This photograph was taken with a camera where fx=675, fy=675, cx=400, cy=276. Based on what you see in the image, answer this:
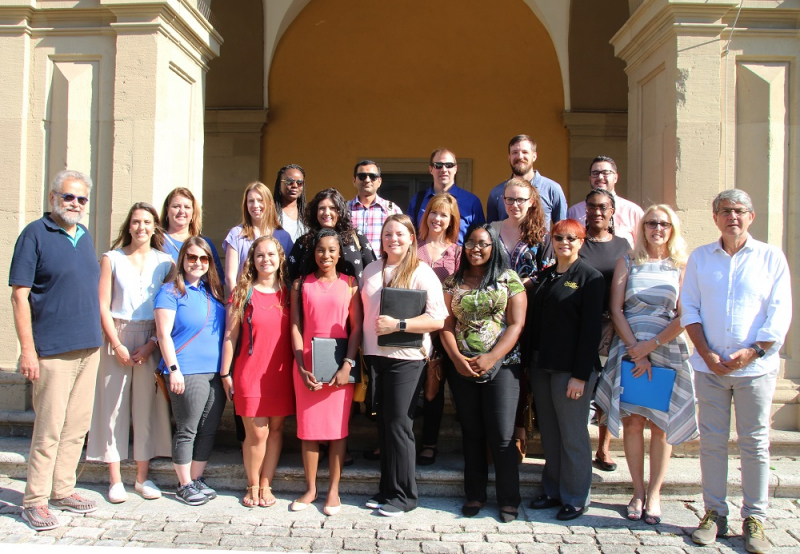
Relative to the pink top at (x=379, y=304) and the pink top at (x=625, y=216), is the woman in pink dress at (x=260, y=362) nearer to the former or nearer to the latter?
the pink top at (x=379, y=304)

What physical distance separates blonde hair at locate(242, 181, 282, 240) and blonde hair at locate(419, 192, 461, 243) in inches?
39.4

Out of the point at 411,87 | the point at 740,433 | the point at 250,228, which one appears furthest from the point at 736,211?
the point at 411,87

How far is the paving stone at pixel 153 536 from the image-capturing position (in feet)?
11.9

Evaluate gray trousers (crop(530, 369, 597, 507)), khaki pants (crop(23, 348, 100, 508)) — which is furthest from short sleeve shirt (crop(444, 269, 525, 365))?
khaki pants (crop(23, 348, 100, 508))

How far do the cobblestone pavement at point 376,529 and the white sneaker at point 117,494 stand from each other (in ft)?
0.13

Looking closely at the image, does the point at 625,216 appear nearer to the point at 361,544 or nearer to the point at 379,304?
the point at 379,304

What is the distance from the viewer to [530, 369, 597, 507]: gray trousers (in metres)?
3.88

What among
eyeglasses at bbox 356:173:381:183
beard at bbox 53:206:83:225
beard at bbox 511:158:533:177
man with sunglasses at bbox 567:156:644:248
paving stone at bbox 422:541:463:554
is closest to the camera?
paving stone at bbox 422:541:463:554

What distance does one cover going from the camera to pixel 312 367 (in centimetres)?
398

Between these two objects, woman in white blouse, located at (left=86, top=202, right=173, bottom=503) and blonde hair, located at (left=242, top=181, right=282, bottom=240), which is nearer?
woman in white blouse, located at (left=86, top=202, right=173, bottom=503)

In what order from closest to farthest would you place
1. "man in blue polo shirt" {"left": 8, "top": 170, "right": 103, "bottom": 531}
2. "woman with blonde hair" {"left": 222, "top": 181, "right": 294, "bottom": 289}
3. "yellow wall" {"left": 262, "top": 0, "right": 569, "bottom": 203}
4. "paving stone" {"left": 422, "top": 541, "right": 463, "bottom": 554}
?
"paving stone" {"left": 422, "top": 541, "right": 463, "bottom": 554} → "man in blue polo shirt" {"left": 8, "top": 170, "right": 103, "bottom": 531} → "woman with blonde hair" {"left": 222, "top": 181, "right": 294, "bottom": 289} → "yellow wall" {"left": 262, "top": 0, "right": 569, "bottom": 203}

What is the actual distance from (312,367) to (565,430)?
151 centimetres

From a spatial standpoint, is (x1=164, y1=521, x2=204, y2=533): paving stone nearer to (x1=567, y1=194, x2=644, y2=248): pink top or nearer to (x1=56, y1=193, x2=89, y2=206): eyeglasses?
(x1=56, y1=193, x2=89, y2=206): eyeglasses

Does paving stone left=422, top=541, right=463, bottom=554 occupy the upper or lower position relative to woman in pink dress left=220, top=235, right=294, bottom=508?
lower
